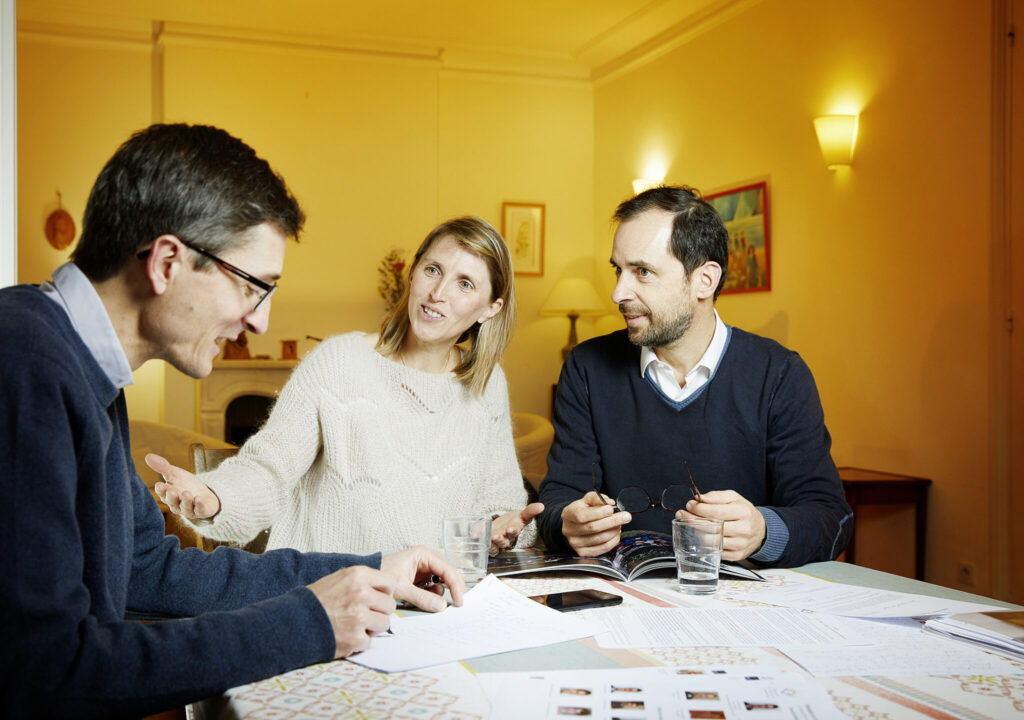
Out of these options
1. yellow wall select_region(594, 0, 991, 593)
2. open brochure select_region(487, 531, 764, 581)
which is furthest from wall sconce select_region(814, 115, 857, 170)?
open brochure select_region(487, 531, 764, 581)

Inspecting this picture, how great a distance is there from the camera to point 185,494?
1.50 meters

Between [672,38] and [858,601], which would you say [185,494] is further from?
[672,38]

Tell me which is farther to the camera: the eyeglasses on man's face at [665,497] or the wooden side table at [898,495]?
the wooden side table at [898,495]

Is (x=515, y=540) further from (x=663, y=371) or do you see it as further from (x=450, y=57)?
(x=450, y=57)

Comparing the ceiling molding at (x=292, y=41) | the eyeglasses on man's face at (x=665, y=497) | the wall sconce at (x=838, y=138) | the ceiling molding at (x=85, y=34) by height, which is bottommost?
the eyeglasses on man's face at (x=665, y=497)

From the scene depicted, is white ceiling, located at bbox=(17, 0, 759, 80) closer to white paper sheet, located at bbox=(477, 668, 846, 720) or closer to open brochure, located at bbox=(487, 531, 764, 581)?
open brochure, located at bbox=(487, 531, 764, 581)

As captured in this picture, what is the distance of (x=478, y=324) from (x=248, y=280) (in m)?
1.15

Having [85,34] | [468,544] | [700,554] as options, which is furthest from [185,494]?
[85,34]

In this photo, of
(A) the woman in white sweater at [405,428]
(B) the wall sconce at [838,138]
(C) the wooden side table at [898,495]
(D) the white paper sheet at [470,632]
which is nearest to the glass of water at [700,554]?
(D) the white paper sheet at [470,632]

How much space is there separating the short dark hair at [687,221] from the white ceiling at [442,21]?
12.2 ft

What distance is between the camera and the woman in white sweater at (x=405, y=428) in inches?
76.9

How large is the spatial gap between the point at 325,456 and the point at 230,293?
97 cm

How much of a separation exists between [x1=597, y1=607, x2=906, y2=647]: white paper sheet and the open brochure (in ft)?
0.68

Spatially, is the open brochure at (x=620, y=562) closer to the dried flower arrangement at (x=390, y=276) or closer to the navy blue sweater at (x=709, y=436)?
the navy blue sweater at (x=709, y=436)
